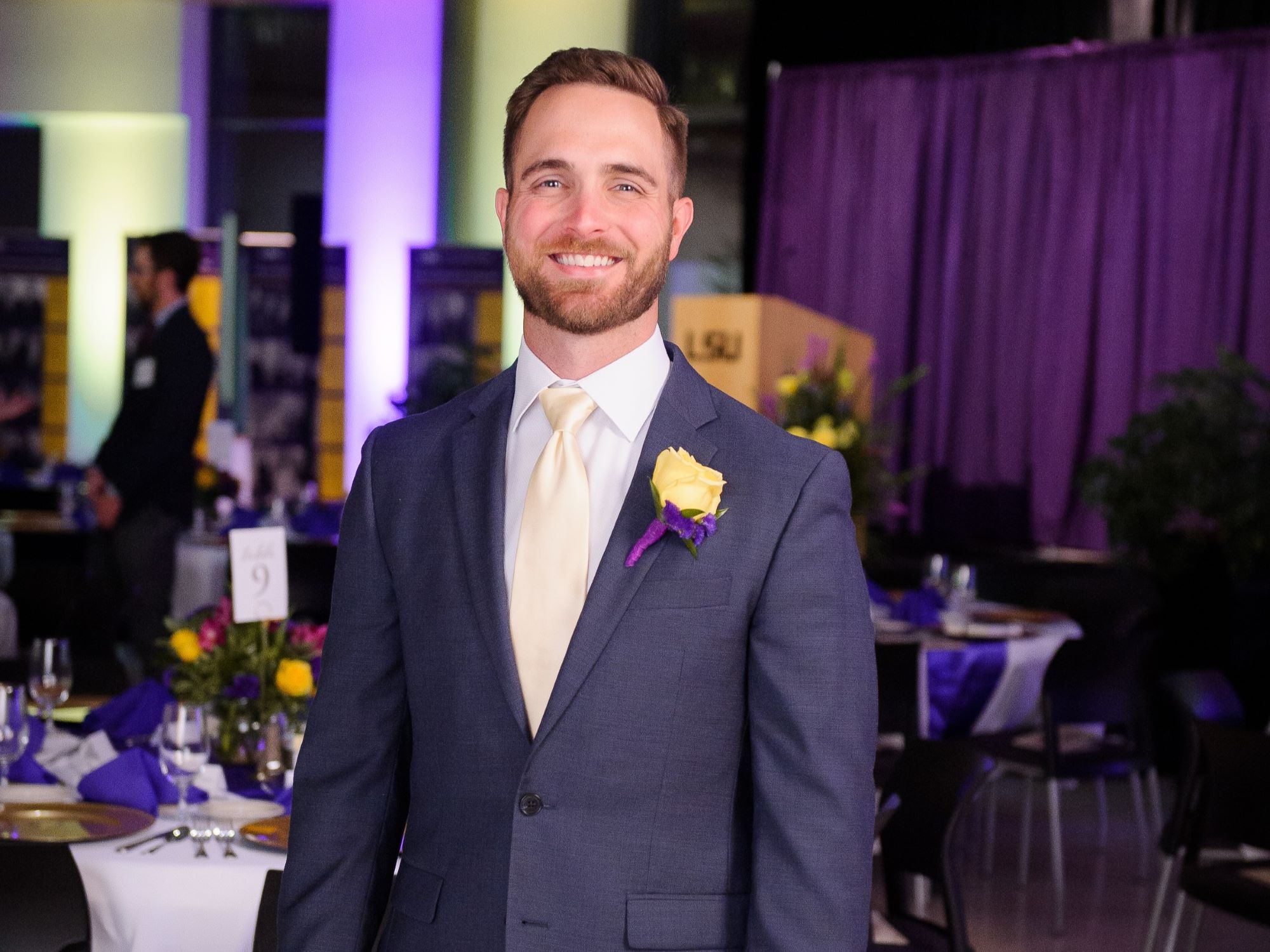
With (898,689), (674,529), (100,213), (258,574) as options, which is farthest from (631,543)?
(100,213)

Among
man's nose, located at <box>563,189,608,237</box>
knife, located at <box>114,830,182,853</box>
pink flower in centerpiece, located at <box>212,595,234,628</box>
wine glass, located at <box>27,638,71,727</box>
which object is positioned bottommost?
knife, located at <box>114,830,182,853</box>

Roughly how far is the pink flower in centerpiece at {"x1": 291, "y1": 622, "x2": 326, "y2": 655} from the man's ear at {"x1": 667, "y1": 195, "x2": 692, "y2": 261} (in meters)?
1.66

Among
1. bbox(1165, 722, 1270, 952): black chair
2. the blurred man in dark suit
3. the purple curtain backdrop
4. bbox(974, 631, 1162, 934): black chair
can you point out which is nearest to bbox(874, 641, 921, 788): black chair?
bbox(974, 631, 1162, 934): black chair

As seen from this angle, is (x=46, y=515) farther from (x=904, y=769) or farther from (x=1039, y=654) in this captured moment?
(x=904, y=769)

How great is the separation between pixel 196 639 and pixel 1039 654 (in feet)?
10.7

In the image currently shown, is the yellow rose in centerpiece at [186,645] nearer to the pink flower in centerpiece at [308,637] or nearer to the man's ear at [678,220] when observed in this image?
the pink flower in centerpiece at [308,637]

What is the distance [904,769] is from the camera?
3.16 m

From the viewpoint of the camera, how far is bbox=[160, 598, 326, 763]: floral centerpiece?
2.94 metres

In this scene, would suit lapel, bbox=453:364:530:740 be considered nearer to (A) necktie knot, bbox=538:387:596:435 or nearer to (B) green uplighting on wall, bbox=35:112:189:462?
(A) necktie knot, bbox=538:387:596:435

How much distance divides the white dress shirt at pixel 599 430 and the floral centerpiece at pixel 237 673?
58.5 inches

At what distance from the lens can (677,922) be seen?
1406 millimetres

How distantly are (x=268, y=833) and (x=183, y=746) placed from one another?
0.76ft

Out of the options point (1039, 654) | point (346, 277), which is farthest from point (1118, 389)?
point (346, 277)

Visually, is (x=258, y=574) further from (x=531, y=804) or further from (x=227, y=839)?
(x=531, y=804)
